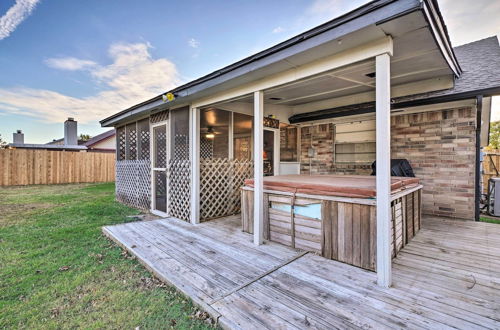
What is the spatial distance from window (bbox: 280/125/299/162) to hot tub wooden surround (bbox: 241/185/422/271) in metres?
3.16

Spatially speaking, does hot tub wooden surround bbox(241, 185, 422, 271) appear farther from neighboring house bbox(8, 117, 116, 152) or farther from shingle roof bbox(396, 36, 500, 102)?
neighboring house bbox(8, 117, 116, 152)

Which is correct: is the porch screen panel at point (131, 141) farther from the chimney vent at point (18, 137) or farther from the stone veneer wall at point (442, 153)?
the chimney vent at point (18, 137)

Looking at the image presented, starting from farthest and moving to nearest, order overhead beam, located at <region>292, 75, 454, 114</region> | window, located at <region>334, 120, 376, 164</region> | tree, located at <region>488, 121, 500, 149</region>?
tree, located at <region>488, 121, 500, 149</region>
window, located at <region>334, 120, 376, 164</region>
overhead beam, located at <region>292, 75, 454, 114</region>

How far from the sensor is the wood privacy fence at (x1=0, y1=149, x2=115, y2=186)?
1102 cm

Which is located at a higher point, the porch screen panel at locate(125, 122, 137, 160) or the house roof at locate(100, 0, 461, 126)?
the house roof at locate(100, 0, 461, 126)

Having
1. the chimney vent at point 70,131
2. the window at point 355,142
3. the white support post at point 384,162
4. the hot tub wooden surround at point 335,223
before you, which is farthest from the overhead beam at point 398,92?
the chimney vent at point 70,131

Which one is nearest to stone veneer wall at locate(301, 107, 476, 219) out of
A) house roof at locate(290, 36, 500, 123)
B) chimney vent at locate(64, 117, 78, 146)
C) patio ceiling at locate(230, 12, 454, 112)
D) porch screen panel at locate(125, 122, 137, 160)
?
house roof at locate(290, 36, 500, 123)

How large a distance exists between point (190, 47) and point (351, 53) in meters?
8.17

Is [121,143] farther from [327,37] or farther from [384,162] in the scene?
[384,162]

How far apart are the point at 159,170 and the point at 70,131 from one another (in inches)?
599

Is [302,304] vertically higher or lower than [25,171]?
lower

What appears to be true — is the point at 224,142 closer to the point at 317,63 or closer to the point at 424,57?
the point at 317,63

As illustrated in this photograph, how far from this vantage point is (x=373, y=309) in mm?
1837

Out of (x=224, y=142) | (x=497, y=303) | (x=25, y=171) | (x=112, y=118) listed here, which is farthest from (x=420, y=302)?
(x=25, y=171)
